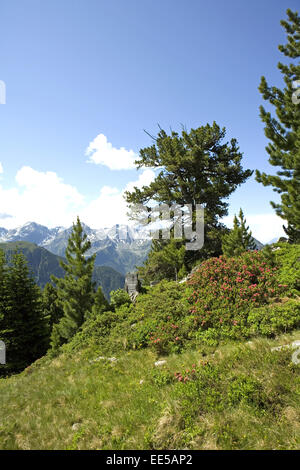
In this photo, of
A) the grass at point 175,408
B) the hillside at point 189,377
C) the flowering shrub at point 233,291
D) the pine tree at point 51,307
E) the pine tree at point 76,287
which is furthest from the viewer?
the pine tree at point 51,307

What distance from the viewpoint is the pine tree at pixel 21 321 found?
75.0 feet

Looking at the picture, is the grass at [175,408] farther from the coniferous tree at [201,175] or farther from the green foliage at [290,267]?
the coniferous tree at [201,175]

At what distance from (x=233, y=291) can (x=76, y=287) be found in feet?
53.4

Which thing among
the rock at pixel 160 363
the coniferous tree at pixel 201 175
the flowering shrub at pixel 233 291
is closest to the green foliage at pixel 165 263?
the coniferous tree at pixel 201 175

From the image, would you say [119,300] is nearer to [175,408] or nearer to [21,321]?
[175,408]

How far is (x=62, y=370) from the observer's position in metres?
9.77

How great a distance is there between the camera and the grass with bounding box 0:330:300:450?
3.95m

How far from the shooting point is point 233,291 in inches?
395

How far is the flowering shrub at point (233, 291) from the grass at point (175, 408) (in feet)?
5.01

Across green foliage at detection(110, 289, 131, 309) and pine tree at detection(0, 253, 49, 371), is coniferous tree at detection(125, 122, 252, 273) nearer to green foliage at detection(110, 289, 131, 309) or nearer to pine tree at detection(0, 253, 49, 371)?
green foliage at detection(110, 289, 131, 309)

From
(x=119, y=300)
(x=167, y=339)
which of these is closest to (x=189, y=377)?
(x=167, y=339)
